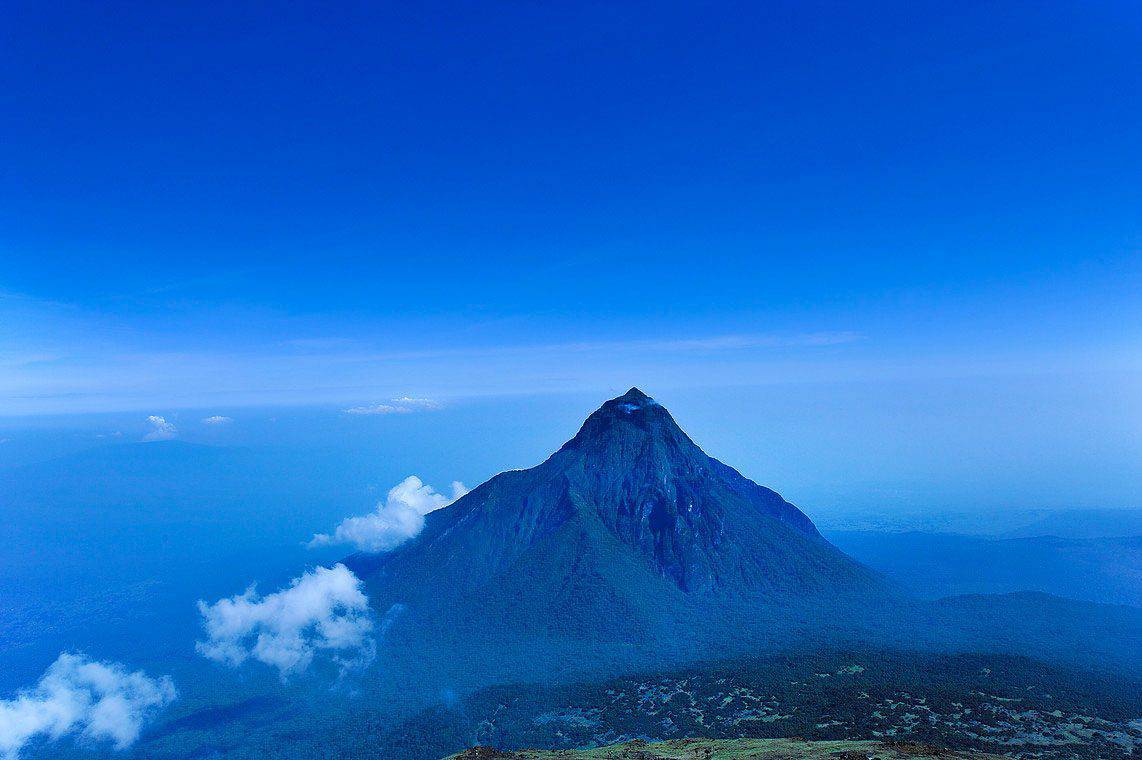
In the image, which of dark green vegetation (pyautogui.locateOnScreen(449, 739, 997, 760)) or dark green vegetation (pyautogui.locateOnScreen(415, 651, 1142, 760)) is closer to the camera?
dark green vegetation (pyautogui.locateOnScreen(449, 739, 997, 760))

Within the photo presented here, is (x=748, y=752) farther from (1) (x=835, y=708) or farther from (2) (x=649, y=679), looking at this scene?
(2) (x=649, y=679)

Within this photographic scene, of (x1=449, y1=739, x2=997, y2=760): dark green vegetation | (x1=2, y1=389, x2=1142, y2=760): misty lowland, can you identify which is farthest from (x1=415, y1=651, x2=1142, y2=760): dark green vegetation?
(x1=449, y1=739, x2=997, y2=760): dark green vegetation

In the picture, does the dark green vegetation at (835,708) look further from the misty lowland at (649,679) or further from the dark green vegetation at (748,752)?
the dark green vegetation at (748,752)

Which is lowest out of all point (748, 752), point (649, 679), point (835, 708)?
point (649, 679)

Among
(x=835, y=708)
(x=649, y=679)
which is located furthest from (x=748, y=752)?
(x=649, y=679)

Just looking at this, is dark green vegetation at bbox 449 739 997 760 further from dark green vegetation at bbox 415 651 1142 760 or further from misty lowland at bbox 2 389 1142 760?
dark green vegetation at bbox 415 651 1142 760
